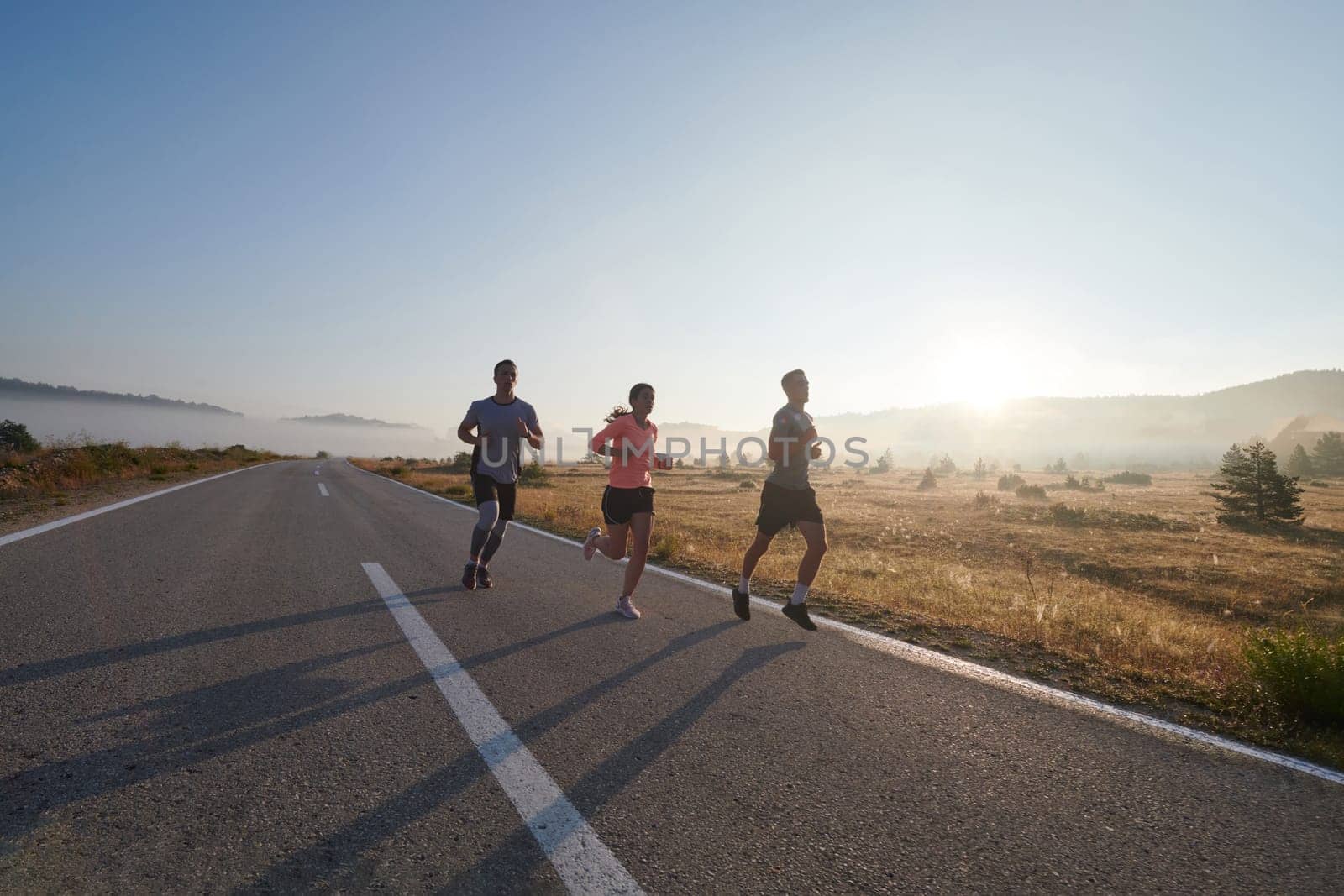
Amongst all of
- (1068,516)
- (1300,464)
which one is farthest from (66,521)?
Answer: (1300,464)

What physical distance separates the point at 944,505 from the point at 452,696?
26.9m

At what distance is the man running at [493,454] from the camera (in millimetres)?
6500

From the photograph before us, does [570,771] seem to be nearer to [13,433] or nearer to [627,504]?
[627,504]

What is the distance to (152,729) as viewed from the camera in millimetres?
3043

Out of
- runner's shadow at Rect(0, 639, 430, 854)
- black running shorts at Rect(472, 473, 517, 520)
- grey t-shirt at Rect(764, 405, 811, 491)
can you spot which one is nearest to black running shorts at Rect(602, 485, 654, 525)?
grey t-shirt at Rect(764, 405, 811, 491)

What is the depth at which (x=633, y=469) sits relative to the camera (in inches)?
226

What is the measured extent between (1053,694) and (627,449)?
3658 millimetres

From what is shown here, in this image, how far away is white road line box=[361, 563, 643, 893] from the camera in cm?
206

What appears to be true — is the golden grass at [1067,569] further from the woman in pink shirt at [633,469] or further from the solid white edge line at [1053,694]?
the woman in pink shirt at [633,469]

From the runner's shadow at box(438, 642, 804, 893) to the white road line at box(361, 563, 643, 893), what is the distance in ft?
0.05

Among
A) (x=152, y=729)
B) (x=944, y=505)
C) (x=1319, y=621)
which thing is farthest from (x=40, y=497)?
(x=944, y=505)

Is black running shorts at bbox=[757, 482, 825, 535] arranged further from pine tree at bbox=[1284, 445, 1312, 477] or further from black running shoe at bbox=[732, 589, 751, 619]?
pine tree at bbox=[1284, 445, 1312, 477]

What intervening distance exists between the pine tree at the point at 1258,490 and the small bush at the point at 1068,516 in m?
4.73

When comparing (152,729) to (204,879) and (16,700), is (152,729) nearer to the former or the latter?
(16,700)
